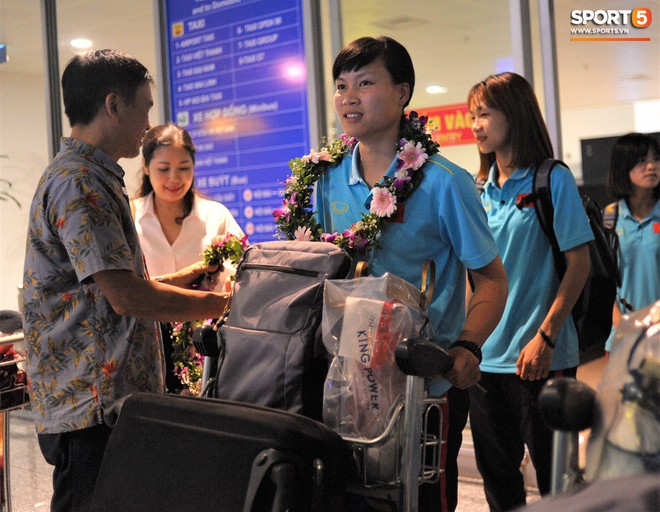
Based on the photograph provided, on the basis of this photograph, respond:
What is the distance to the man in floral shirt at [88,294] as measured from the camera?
2102mm

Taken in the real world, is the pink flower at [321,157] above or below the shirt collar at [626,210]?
above

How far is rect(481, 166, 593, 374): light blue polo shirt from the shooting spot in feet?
9.49

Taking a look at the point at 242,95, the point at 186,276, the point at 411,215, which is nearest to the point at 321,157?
the point at 411,215

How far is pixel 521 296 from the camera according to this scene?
9.66ft

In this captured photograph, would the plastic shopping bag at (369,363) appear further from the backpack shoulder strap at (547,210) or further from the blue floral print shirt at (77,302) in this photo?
the backpack shoulder strap at (547,210)

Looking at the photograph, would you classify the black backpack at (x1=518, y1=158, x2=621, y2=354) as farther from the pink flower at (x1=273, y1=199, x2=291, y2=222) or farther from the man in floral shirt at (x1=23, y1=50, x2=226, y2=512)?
the man in floral shirt at (x1=23, y1=50, x2=226, y2=512)

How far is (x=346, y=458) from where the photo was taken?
161 cm

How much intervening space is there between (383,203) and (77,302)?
83cm

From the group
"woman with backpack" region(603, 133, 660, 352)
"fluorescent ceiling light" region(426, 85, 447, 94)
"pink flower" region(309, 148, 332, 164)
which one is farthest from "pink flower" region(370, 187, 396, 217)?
"woman with backpack" region(603, 133, 660, 352)

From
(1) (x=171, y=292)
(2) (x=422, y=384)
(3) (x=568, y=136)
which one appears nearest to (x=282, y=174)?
(3) (x=568, y=136)

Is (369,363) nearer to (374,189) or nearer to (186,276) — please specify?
(374,189)

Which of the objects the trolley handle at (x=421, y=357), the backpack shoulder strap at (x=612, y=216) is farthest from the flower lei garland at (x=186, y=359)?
the backpack shoulder strap at (x=612, y=216)

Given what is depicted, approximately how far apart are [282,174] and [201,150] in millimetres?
734

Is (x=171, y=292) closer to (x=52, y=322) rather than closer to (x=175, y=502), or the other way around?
(x=52, y=322)
